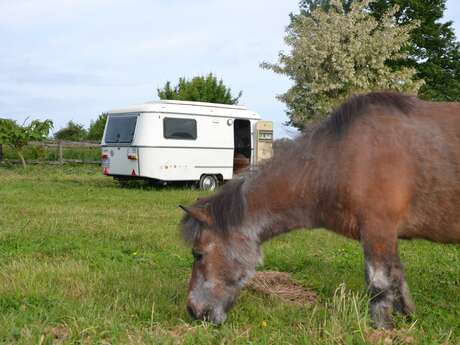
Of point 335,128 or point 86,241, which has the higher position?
point 335,128

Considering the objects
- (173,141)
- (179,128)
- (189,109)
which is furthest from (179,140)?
(189,109)

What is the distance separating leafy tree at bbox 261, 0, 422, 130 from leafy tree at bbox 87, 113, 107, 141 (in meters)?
16.3

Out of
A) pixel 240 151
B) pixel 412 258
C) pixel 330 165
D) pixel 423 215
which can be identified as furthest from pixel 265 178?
pixel 240 151

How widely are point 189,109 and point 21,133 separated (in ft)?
25.2

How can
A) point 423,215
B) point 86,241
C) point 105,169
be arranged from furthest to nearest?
1. point 105,169
2. point 86,241
3. point 423,215

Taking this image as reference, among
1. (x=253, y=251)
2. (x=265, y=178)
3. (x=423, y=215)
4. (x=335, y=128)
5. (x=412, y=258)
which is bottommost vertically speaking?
(x=412, y=258)

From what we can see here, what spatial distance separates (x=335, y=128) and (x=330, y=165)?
12.6 inches

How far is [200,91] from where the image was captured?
3569 cm

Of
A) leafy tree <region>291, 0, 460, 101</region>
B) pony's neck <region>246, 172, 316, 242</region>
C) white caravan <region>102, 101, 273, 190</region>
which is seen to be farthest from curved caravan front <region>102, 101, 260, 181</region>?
leafy tree <region>291, 0, 460, 101</region>

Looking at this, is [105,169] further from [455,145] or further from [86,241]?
[455,145]

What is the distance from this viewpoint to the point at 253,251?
4.16m

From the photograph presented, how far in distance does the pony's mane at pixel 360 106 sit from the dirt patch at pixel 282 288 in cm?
165

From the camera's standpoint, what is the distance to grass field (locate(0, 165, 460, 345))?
3734 millimetres

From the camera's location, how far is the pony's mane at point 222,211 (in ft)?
13.5
